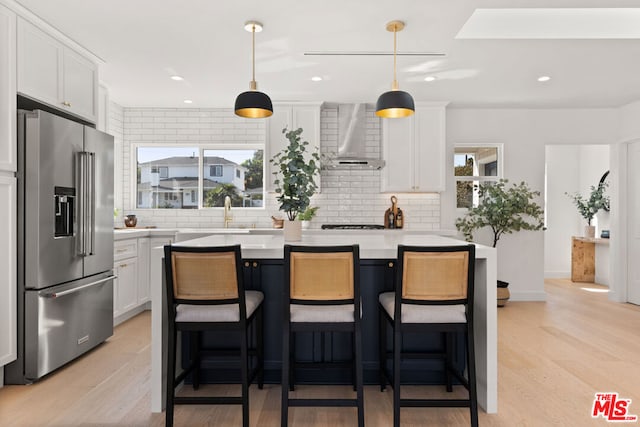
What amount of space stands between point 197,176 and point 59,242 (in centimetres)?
295

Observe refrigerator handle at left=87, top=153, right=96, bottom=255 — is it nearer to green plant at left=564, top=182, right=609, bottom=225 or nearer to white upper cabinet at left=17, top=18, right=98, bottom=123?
white upper cabinet at left=17, top=18, right=98, bottom=123

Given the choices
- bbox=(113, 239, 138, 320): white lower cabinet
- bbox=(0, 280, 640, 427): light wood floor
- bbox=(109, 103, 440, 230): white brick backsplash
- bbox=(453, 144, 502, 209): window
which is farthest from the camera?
bbox=(453, 144, 502, 209): window

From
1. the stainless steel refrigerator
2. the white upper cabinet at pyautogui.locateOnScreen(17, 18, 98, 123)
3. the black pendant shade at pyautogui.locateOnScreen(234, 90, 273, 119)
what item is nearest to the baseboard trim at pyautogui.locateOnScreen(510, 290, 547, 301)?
the black pendant shade at pyautogui.locateOnScreen(234, 90, 273, 119)

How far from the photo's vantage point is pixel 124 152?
5.77 meters

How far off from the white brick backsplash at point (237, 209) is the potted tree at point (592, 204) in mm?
3215

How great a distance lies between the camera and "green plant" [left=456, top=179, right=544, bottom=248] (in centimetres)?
A: 529

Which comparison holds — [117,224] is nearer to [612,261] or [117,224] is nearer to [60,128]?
[60,128]

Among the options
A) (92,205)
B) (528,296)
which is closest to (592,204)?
(528,296)

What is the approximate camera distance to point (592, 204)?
7035mm

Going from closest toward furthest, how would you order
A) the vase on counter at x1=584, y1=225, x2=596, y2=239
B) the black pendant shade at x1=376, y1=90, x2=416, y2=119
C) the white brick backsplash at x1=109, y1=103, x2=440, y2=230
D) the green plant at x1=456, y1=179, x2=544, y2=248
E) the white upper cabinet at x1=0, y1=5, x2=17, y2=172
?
the white upper cabinet at x1=0, y1=5, x2=17, y2=172 < the black pendant shade at x1=376, y1=90, x2=416, y2=119 < the green plant at x1=456, y1=179, x2=544, y2=248 < the white brick backsplash at x1=109, y1=103, x2=440, y2=230 < the vase on counter at x1=584, y1=225, x2=596, y2=239

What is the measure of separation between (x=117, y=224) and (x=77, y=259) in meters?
2.55

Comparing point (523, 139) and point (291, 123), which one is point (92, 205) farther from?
point (523, 139)

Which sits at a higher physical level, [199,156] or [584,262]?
[199,156]

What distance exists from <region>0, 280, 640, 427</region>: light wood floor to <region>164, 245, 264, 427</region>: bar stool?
278 mm
